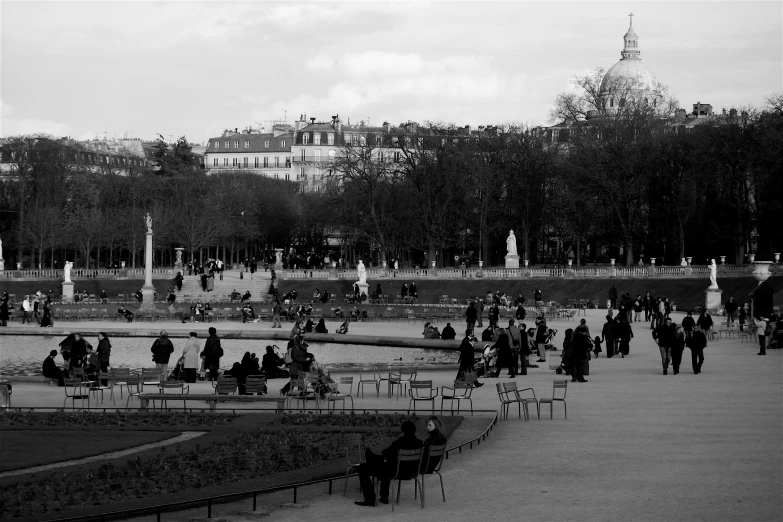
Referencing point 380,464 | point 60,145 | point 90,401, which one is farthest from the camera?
point 60,145

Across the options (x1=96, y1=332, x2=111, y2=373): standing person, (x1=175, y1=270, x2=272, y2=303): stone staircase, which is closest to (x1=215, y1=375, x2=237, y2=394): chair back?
(x1=96, y1=332, x2=111, y2=373): standing person

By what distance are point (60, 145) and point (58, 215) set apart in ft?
27.4

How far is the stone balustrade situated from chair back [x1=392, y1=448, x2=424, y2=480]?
45.8 metres

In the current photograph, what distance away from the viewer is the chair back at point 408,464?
14.4m

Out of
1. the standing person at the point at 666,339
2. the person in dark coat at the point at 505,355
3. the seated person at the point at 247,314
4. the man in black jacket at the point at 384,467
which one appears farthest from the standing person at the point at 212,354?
the seated person at the point at 247,314

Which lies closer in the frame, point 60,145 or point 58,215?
point 58,215

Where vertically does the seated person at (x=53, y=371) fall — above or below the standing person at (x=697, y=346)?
below

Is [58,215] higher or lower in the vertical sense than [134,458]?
higher

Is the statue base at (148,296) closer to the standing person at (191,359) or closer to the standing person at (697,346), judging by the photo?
the standing person at (191,359)

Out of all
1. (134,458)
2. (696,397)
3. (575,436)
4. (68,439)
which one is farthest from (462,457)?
(696,397)

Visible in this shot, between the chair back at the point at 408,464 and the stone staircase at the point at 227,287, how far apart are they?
47190mm

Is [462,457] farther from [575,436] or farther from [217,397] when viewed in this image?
[217,397]

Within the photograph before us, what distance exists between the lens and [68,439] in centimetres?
1847

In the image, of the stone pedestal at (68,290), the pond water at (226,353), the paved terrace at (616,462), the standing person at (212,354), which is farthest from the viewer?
the stone pedestal at (68,290)
